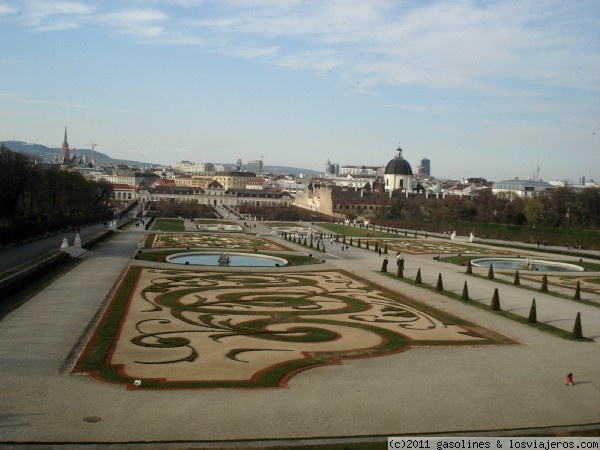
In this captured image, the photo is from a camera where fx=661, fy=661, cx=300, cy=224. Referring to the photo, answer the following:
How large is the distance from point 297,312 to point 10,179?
38.0m

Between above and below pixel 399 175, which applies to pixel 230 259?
below

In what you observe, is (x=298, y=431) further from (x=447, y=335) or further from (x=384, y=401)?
(x=447, y=335)

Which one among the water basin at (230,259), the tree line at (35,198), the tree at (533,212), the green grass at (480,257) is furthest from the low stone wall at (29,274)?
the tree at (533,212)

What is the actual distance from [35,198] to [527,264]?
1979 inches

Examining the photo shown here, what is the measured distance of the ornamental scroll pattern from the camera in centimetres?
1719

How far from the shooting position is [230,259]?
46719 mm

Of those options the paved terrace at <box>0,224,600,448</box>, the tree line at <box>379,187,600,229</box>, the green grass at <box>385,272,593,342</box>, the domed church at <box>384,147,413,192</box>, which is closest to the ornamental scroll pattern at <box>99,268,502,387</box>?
the paved terrace at <box>0,224,600,448</box>

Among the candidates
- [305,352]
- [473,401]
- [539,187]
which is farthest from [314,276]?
[539,187]

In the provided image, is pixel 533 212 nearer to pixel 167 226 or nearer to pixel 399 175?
pixel 167 226

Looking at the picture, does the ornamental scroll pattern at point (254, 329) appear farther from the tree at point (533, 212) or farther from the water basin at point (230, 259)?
the tree at point (533, 212)

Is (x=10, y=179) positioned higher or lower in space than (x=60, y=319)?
higher

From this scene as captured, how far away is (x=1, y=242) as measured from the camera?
157ft

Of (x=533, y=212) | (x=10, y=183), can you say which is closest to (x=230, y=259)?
(x=10, y=183)

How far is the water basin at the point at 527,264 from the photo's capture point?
46.8 metres
